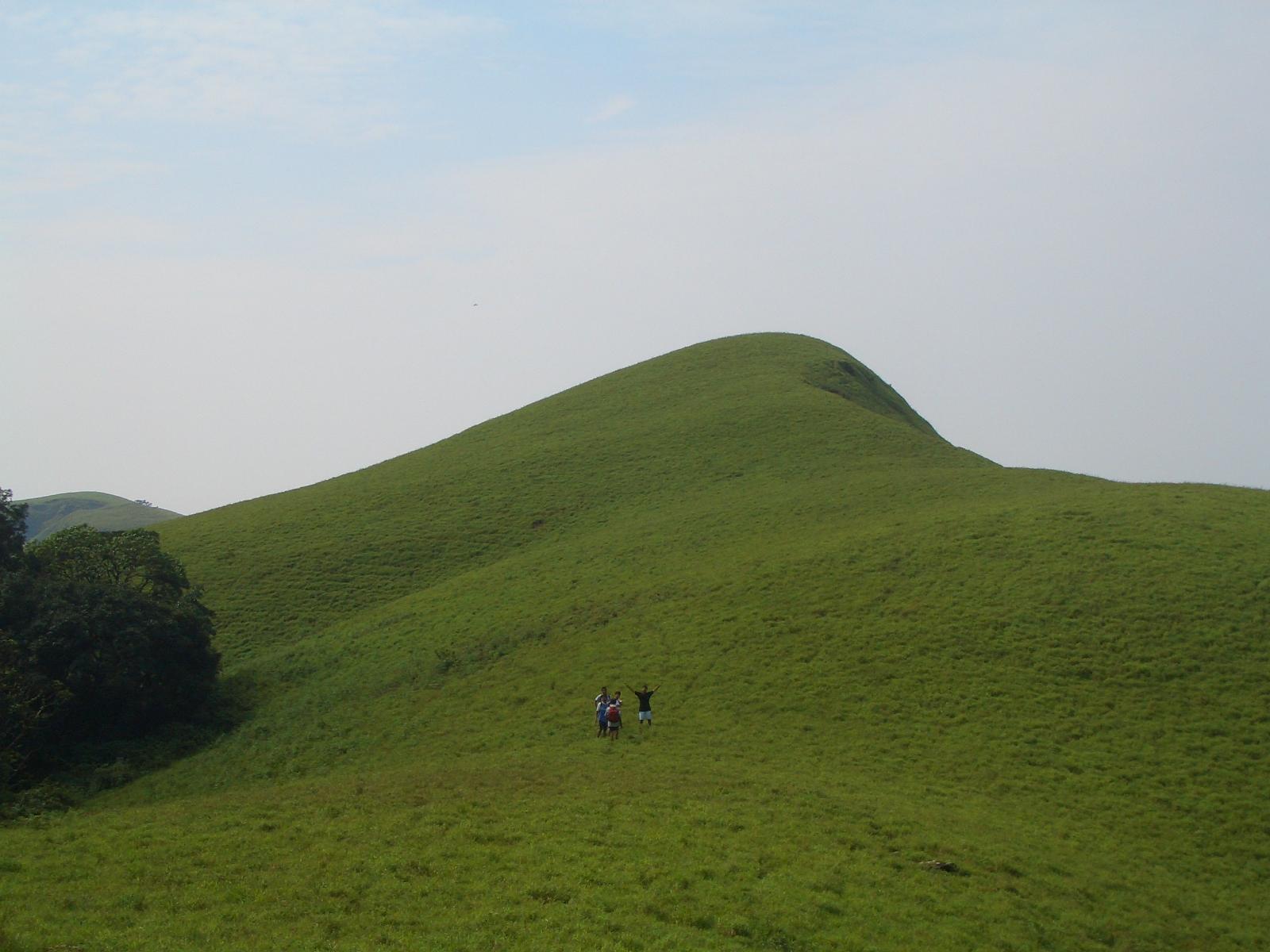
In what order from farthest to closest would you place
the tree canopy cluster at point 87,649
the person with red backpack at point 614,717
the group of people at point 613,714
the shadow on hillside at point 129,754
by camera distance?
1. the tree canopy cluster at point 87,649
2. the group of people at point 613,714
3. the person with red backpack at point 614,717
4. the shadow on hillside at point 129,754

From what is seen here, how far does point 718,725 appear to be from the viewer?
108 feet

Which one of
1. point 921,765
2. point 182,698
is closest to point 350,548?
point 182,698

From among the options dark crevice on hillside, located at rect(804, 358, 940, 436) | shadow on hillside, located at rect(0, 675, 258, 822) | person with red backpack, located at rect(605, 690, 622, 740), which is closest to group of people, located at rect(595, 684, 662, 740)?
person with red backpack, located at rect(605, 690, 622, 740)

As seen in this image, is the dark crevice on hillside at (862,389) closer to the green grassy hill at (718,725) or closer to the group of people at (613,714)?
the green grassy hill at (718,725)

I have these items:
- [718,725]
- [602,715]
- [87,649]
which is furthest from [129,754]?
[718,725]

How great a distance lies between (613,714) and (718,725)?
362cm

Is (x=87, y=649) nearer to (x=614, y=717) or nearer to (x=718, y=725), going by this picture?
(x=614, y=717)

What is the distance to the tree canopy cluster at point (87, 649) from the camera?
3412cm

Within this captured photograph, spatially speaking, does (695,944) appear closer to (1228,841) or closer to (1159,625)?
(1228,841)

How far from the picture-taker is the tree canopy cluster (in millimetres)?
34125

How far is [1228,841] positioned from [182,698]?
34.9 m

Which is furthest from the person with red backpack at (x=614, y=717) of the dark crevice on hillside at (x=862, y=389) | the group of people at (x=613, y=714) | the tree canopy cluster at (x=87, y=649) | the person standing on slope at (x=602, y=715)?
the dark crevice on hillside at (x=862, y=389)

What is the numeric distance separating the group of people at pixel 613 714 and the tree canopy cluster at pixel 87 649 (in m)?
16.8

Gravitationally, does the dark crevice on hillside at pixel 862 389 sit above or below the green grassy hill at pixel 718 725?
above
